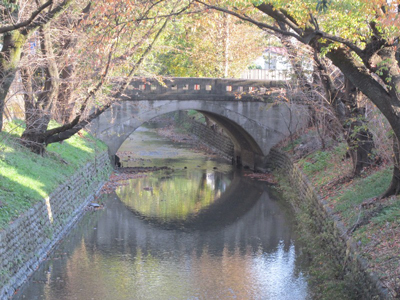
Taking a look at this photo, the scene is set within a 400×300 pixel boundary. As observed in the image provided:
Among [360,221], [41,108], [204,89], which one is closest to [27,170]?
[41,108]

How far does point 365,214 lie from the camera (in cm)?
1041

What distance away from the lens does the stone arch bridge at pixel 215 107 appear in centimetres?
2288

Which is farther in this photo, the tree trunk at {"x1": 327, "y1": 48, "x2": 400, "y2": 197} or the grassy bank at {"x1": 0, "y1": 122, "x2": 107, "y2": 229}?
the grassy bank at {"x1": 0, "y1": 122, "x2": 107, "y2": 229}

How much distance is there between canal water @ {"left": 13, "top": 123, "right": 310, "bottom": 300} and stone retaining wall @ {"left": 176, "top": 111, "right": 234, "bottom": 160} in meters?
8.23

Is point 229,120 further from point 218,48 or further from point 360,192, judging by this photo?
point 360,192

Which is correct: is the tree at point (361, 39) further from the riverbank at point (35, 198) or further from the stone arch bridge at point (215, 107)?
the stone arch bridge at point (215, 107)

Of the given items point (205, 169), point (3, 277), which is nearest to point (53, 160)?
point (3, 277)

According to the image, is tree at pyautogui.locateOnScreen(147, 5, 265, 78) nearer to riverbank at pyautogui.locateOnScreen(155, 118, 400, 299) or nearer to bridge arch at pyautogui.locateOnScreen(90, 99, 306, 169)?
bridge arch at pyautogui.locateOnScreen(90, 99, 306, 169)

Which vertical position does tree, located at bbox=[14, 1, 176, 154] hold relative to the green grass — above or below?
above

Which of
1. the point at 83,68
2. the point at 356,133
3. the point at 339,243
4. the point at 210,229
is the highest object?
the point at 83,68

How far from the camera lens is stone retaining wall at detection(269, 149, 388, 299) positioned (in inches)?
314

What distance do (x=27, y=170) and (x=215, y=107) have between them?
12.0m

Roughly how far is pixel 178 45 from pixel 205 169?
728 cm

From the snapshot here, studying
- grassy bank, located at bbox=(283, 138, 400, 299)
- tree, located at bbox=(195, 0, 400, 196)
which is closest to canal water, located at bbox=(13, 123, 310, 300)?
grassy bank, located at bbox=(283, 138, 400, 299)
